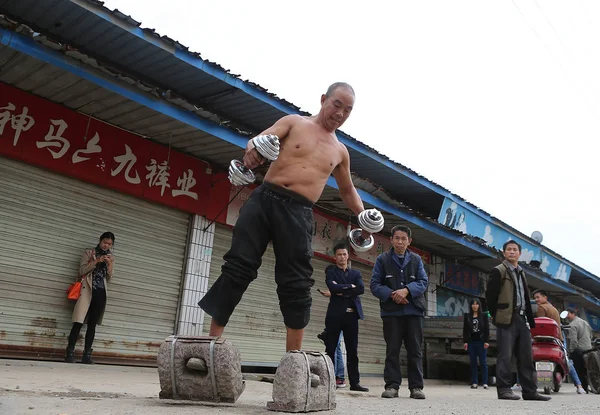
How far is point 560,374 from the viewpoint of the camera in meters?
8.62

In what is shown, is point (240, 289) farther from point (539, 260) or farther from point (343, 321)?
point (539, 260)

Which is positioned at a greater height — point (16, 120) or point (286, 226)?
point (16, 120)

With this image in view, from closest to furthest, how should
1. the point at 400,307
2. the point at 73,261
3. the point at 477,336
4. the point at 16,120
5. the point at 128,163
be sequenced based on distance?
the point at 400,307 → the point at 16,120 → the point at 73,261 → the point at 128,163 → the point at 477,336

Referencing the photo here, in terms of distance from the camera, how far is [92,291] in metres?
7.13

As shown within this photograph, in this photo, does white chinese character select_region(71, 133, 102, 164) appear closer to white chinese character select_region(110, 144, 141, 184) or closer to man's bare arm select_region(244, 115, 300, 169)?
white chinese character select_region(110, 144, 141, 184)

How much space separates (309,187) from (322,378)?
46.5 inches

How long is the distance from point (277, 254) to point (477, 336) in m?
8.37

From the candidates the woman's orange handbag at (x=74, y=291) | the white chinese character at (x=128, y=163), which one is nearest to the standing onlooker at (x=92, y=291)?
the woman's orange handbag at (x=74, y=291)

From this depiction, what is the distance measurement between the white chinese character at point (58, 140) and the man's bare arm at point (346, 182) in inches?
187

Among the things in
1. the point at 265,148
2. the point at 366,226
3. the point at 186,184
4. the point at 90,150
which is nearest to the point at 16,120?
the point at 90,150

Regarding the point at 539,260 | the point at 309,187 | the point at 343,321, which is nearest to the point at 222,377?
the point at 309,187

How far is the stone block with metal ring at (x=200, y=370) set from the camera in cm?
285

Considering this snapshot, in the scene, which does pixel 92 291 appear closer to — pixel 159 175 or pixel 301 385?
pixel 159 175

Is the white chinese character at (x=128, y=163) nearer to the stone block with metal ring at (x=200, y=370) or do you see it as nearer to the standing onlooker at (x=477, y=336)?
the stone block with metal ring at (x=200, y=370)
